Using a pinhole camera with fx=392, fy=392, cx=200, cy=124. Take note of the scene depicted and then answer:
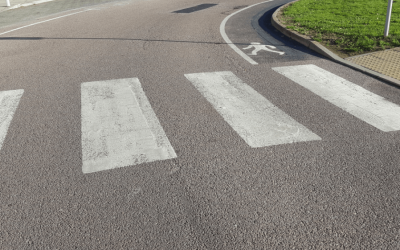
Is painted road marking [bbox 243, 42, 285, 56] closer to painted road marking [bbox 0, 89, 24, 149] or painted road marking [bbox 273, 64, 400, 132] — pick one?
painted road marking [bbox 273, 64, 400, 132]

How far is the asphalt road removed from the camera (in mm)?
3264

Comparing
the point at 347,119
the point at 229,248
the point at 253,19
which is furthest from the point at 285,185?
the point at 253,19

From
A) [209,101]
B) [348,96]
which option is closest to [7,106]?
[209,101]

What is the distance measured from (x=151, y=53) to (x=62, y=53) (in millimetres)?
2017

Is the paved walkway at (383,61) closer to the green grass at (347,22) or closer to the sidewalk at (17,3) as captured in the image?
the green grass at (347,22)

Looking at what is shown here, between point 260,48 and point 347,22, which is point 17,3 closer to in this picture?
point 260,48

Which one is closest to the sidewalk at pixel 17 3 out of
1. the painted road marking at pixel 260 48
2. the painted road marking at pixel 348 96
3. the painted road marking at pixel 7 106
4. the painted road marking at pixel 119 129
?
the painted road marking at pixel 7 106

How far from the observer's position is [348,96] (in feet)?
20.3

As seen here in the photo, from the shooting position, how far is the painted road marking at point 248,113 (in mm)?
4852

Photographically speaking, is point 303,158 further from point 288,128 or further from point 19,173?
point 19,173

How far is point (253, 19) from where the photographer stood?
1338 cm

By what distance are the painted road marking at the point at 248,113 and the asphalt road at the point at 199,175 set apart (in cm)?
5

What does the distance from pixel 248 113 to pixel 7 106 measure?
11.7ft

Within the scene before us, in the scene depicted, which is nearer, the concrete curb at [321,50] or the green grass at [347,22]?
the concrete curb at [321,50]
